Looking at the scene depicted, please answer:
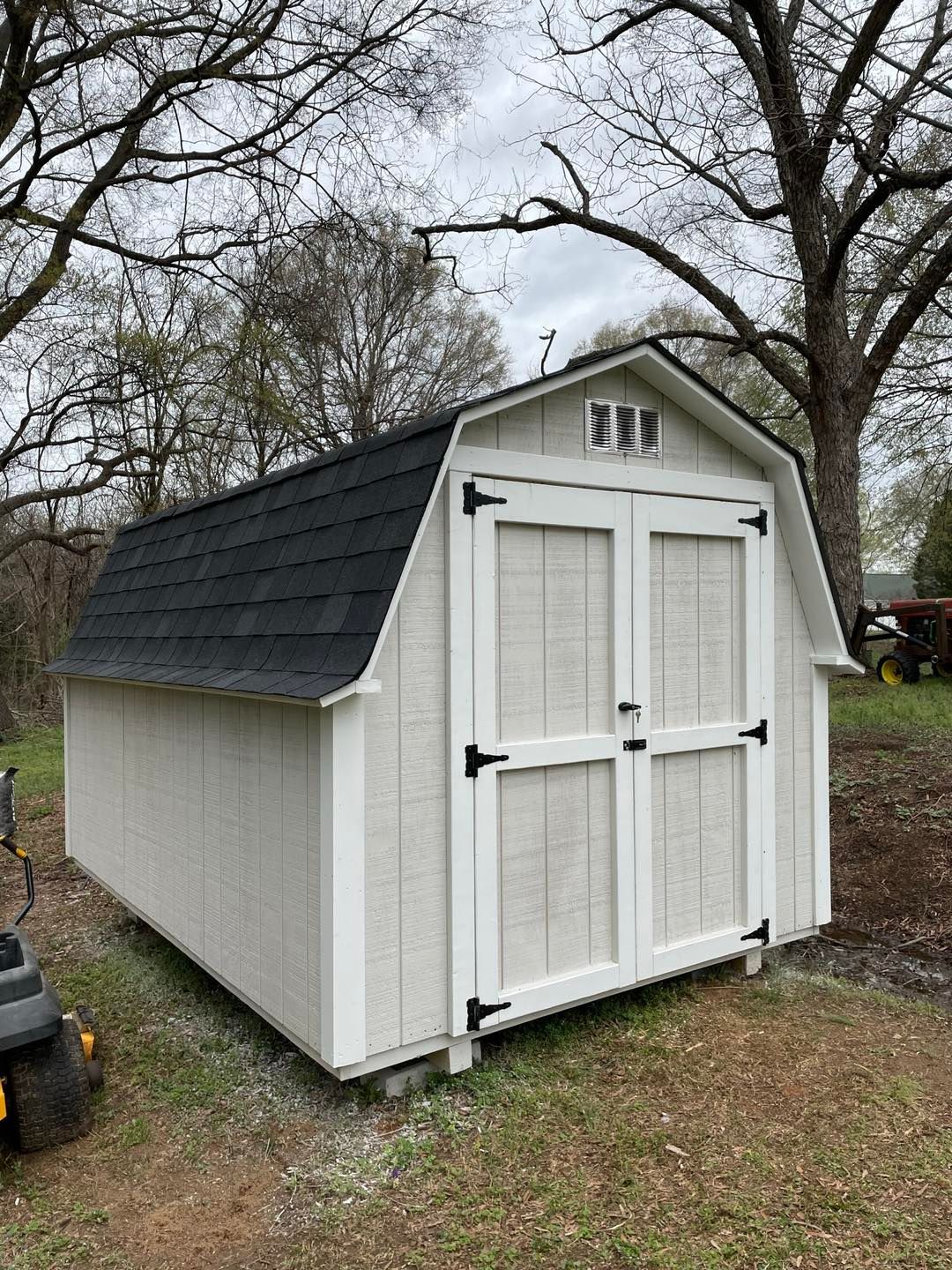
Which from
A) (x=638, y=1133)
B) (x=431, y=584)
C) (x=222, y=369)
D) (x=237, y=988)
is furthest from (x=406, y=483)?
(x=222, y=369)

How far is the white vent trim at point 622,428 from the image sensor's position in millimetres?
3551

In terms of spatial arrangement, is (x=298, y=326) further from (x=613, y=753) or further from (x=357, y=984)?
(x=357, y=984)

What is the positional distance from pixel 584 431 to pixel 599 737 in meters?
1.24

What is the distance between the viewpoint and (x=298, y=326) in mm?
7941

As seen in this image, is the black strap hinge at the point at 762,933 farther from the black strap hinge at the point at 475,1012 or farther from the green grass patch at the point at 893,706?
the green grass patch at the point at 893,706

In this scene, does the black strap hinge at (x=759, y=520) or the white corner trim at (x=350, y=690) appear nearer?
the white corner trim at (x=350, y=690)

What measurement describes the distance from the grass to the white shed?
541cm

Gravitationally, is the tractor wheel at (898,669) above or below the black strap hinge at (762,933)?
above

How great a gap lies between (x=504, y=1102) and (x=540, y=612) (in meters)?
1.78

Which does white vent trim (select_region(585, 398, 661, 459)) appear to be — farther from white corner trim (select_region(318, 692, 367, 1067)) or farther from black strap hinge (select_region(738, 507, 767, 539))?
white corner trim (select_region(318, 692, 367, 1067))

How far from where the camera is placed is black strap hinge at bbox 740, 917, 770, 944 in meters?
Answer: 4.04

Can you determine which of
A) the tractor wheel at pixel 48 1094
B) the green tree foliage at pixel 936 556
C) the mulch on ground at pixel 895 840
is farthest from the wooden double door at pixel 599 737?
the green tree foliage at pixel 936 556

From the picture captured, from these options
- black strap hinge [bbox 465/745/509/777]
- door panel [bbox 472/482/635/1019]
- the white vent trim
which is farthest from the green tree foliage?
black strap hinge [bbox 465/745/509/777]

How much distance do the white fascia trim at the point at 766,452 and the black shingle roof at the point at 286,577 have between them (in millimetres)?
551
